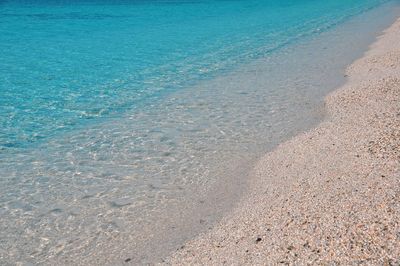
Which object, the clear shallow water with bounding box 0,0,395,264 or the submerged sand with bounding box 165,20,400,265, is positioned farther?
the clear shallow water with bounding box 0,0,395,264

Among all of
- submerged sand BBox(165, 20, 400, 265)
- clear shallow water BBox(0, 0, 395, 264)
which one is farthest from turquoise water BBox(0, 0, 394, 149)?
submerged sand BBox(165, 20, 400, 265)

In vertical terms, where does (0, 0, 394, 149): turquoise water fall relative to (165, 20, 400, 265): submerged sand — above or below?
below

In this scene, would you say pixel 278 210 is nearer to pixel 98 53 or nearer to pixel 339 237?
pixel 339 237

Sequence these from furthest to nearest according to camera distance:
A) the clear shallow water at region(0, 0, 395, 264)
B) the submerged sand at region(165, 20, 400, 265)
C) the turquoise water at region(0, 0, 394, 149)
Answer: the turquoise water at region(0, 0, 394, 149)
the clear shallow water at region(0, 0, 395, 264)
the submerged sand at region(165, 20, 400, 265)

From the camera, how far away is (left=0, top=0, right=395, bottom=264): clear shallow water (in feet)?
21.6

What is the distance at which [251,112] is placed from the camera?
11430 millimetres

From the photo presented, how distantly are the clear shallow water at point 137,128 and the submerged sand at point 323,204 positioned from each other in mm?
541

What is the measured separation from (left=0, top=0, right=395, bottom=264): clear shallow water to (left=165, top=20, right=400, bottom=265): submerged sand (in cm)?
54

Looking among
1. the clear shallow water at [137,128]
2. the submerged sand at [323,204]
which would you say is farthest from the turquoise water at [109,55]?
the submerged sand at [323,204]

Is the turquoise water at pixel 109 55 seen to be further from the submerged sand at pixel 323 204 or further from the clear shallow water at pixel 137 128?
the submerged sand at pixel 323 204

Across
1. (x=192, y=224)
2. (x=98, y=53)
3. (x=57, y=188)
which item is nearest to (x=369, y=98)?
(x=192, y=224)

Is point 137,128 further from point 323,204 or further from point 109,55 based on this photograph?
point 109,55

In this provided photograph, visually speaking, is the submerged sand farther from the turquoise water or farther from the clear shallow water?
the turquoise water

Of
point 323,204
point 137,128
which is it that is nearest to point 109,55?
point 137,128
